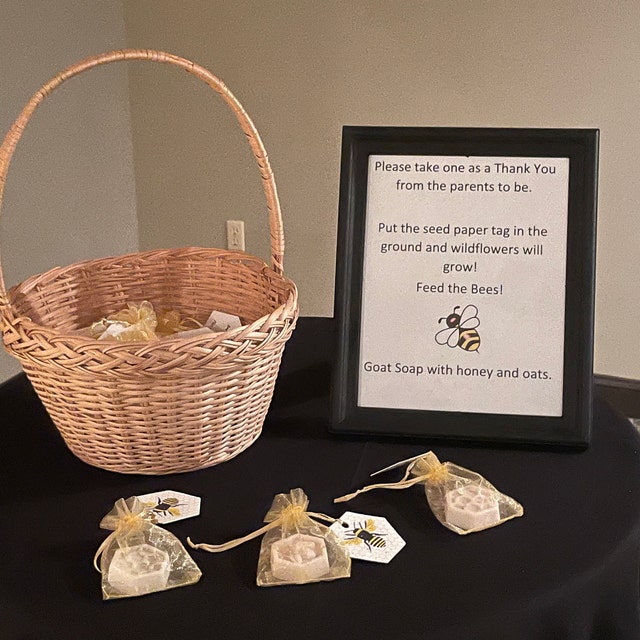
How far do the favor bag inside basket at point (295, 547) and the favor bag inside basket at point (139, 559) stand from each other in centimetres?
4

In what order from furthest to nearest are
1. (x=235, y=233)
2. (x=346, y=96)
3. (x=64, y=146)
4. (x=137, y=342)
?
(x=235, y=233) < (x=346, y=96) < (x=64, y=146) < (x=137, y=342)

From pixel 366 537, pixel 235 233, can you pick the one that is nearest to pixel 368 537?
pixel 366 537

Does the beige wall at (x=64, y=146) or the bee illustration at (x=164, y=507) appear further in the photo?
the beige wall at (x=64, y=146)

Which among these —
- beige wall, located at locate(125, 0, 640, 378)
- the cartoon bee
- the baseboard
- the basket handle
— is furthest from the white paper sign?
the baseboard

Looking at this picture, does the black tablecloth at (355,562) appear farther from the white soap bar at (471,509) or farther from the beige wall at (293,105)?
the beige wall at (293,105)

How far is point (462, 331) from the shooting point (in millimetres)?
1206

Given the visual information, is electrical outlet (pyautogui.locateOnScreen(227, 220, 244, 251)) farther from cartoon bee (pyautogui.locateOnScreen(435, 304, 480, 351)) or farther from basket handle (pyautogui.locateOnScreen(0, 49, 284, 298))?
cartoon bee (pyautogui.locateOnScreen(435, 304, 480, 351))

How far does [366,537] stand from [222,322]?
0.45 metres

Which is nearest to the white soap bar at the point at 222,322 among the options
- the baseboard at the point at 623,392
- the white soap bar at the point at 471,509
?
the white soap bar at the point at 471,509

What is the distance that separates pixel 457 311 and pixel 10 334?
0.57m

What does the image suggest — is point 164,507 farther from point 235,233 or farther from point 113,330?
point 235,233

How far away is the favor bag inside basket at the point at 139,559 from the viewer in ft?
2.84

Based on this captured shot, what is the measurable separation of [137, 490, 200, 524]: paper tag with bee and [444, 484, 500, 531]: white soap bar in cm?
28

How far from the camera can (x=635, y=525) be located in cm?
97
